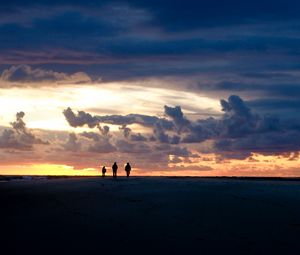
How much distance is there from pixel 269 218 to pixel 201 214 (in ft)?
10.8

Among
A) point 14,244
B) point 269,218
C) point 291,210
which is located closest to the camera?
point 14,244

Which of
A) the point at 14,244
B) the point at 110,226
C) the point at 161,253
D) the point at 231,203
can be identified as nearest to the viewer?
the point at 161,253

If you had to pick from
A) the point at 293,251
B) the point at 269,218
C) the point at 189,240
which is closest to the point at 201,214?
the point at 269,218

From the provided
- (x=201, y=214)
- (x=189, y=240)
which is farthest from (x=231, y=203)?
(x=189, y=240)

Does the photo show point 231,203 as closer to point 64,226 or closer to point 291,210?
point 291,210

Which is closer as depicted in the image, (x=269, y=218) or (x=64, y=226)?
(x=64, y=226)

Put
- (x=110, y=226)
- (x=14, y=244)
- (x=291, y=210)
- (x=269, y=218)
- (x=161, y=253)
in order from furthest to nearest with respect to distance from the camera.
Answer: (x=291, y=210), (x=269, y=218), (x=110, y=226), (x=14, y=244), (x=161, y=253)

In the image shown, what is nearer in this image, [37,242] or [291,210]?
[37,242]

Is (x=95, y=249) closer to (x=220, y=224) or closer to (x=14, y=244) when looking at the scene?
(x=14, y=244)

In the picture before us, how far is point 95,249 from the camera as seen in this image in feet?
60.4

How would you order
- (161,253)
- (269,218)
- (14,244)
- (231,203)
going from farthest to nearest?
(231,203)
(269,218)
(14,244)
(161,253)

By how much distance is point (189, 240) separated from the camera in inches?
795

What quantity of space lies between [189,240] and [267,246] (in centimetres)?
266

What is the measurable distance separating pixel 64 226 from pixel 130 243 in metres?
5.11
